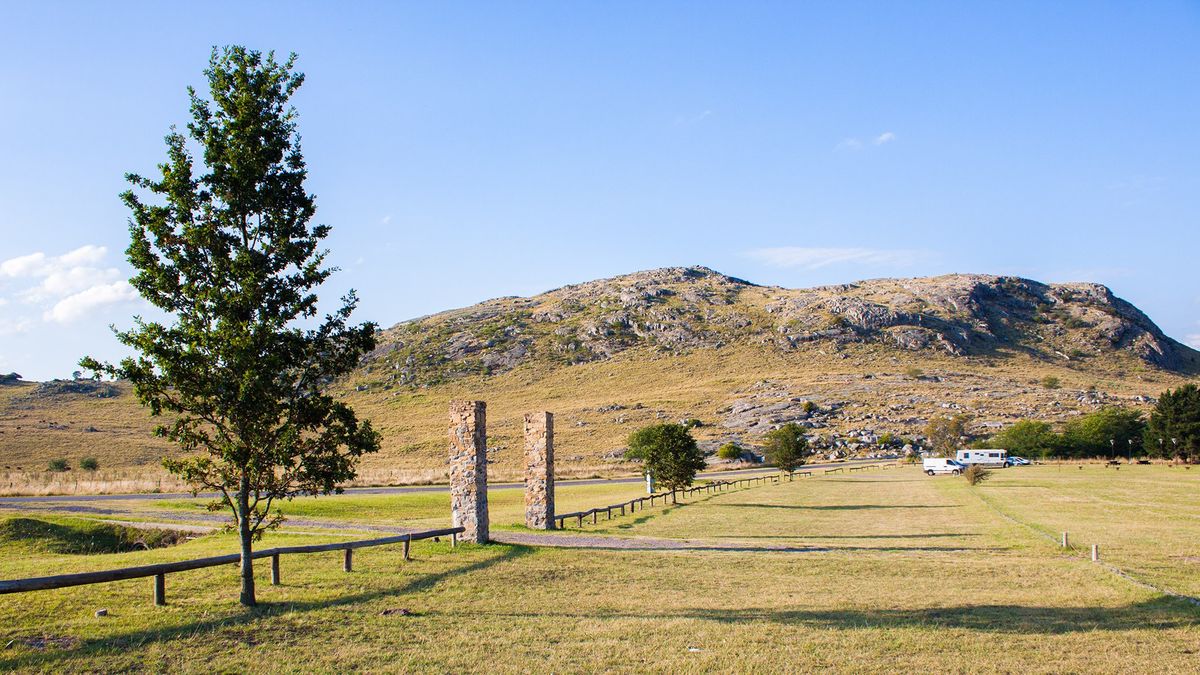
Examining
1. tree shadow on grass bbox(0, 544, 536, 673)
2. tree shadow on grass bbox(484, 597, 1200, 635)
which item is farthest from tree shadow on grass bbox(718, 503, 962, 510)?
tree shadow on grass bbox(484, 597, 1200, 635)

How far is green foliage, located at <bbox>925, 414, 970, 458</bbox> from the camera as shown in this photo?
7569cm

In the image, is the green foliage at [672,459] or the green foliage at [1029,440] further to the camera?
the green foliage at [1029,440]

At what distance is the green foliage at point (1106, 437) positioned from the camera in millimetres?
75250

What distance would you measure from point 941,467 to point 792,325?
78.4 meters

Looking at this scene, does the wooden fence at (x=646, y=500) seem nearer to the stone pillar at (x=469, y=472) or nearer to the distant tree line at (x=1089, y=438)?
the stone pillar at (x=469, y=472)

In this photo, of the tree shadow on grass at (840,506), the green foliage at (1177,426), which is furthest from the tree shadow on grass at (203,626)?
the green foliage at (1177,426)

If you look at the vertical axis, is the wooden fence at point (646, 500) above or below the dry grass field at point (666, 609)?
below

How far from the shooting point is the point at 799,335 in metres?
132

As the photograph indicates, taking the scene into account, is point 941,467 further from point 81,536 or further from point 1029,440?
point 81,536

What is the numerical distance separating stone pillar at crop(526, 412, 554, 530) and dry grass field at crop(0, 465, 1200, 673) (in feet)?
3.92

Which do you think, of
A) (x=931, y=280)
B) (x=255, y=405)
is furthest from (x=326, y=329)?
(x=931, y=280)

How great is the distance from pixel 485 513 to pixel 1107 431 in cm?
7401

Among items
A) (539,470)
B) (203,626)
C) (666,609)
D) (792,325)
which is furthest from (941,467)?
(792,325)

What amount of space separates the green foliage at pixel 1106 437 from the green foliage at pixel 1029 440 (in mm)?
1344
